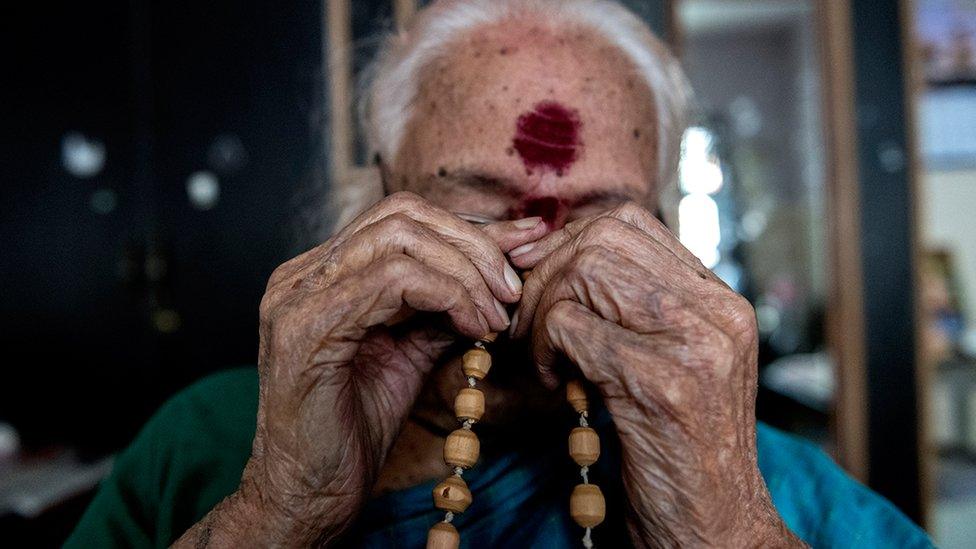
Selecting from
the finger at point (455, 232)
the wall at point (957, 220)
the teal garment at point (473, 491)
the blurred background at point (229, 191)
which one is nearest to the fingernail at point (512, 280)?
the finger at point (455, 232)

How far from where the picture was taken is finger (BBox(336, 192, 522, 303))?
0.75 m

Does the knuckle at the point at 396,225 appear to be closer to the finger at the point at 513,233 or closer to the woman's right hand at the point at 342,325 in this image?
the woman's right hand at the point at 342,325

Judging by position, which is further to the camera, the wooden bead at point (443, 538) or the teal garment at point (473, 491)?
the teal garment at point (473, 491)

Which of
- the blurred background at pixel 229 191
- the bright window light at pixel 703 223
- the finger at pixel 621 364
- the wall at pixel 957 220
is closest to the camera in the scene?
the finger at pixel 621 364

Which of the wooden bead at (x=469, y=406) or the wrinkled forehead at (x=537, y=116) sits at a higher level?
the wrinkled forehead at (x=537, y=116)

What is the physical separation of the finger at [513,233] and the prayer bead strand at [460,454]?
0.38ft

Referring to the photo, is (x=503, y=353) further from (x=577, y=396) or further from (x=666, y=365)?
(x=666, y=365)

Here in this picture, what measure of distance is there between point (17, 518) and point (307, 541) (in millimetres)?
1292

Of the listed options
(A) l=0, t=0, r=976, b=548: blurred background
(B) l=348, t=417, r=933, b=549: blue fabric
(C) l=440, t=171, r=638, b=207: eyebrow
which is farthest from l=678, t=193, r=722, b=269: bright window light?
(C) l=440, t=171, r=638, b=207: eyebrow

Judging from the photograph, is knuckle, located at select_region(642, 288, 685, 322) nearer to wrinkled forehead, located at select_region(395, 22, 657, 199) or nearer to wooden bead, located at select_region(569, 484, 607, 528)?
wooden bead, located at select_region(569, 484, 607, 528)

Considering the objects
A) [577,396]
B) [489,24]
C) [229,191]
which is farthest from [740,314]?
[229,191]

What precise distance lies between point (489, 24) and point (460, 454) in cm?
78

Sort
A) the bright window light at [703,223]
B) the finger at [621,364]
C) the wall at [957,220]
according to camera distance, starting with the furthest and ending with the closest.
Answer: the bright window light at [703,223] → the wall at [957,220] → the finger at [621,364]

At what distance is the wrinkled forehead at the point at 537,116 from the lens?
1022 mm
